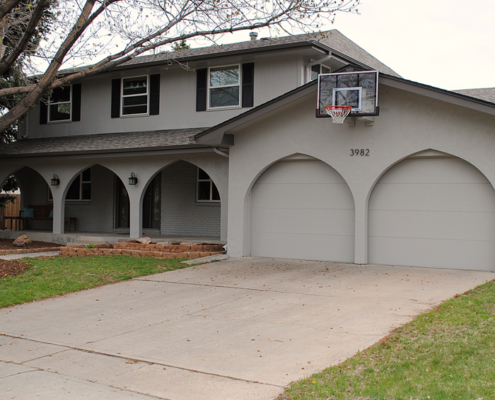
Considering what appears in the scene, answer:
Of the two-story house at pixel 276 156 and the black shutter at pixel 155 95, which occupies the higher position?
the black shutter at pixel 155 95

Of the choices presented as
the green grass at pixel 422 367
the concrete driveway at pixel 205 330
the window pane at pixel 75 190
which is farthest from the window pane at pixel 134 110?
the green grass at pixel 422 367

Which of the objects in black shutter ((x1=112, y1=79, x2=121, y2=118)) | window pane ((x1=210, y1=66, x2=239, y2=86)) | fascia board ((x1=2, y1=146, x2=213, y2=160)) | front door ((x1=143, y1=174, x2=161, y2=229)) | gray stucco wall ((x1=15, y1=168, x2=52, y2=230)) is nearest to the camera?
fascia board ((x1=2, y1=146, x2=213, y2=160))

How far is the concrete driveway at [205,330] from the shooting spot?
5.68 m

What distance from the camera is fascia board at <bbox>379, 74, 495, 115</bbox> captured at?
37.6 ft

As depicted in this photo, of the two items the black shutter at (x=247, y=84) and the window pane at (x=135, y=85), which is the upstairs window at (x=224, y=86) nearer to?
the black shutter at (x=247, y=84)

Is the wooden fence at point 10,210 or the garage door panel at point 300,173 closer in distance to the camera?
the garage door panel at point 300,173

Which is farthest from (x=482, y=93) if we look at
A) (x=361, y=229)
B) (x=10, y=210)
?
(x=10, y=210)

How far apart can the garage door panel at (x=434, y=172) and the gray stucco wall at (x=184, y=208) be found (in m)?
7.60

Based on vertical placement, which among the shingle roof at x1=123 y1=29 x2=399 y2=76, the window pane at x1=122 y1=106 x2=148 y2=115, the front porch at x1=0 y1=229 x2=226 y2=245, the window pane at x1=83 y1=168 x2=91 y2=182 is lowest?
the front porch at x1=0 y1=229 x2=226 y2=245

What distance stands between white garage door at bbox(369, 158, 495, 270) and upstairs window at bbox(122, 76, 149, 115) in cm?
970

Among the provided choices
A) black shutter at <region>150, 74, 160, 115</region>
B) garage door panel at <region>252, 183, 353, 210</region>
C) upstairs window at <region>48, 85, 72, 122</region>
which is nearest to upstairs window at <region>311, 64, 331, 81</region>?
garage door panel at <region>252, 183, 353, 210</region>

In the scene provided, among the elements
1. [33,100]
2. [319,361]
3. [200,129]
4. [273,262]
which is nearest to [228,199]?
[273,262]

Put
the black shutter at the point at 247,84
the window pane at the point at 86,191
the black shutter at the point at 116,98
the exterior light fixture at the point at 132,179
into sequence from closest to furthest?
the black shutter at the point at 247,84 → the exterior light fixture at the point at 132,179 → the black shutter at the point at 116,98 → the window pane at the point at 86,191

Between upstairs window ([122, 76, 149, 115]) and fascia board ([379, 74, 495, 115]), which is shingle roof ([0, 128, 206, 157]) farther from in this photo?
fascia board ([379, 74, 495, 115])
